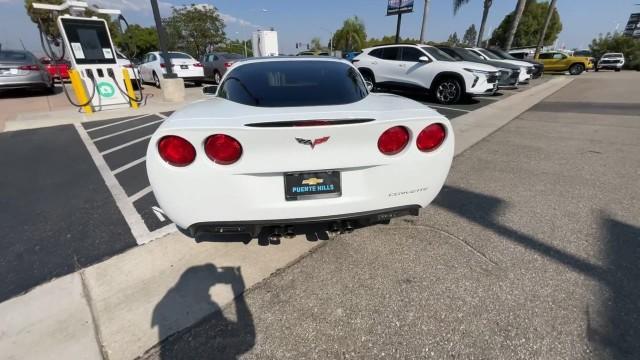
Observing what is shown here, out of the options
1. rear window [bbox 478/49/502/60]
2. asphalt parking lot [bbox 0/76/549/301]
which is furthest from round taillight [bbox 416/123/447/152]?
rear window [bbox 478/49/502/60]

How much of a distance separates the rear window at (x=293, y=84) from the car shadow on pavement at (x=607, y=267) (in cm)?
158

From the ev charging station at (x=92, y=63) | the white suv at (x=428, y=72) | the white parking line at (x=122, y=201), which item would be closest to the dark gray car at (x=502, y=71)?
the white suv at (x=428, y=72)

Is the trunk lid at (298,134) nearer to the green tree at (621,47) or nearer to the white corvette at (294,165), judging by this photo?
the white corvette at (294,165)

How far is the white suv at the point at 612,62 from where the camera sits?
30453 millimetres

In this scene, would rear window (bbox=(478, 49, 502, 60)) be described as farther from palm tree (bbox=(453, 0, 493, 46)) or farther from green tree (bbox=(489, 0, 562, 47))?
green tree (bbox=(489, 0, 562, 47))

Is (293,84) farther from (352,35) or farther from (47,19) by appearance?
(352,35)

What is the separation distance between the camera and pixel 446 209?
3.08 metres

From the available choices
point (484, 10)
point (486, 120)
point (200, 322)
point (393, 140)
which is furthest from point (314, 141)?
point (484, 10)

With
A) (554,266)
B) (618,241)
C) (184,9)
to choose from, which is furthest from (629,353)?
(184,9)

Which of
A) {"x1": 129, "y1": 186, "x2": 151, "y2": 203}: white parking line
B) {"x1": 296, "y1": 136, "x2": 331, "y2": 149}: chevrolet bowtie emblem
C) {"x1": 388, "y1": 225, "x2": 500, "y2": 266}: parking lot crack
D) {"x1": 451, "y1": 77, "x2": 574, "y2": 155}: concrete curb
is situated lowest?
{"x1": 451, "y1": 77, "x2": 574, "y2": 155}: concrete curb

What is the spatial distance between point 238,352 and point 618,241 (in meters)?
3.08

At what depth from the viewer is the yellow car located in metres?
23.6

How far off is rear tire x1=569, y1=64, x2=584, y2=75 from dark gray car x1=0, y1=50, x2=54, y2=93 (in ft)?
107

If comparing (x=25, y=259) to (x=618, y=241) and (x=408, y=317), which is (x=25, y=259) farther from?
(x=618, y=241)
